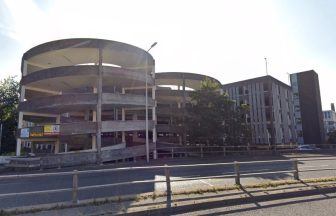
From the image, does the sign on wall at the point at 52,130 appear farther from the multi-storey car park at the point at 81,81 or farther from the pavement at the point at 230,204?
the pavement at the point at 230,204

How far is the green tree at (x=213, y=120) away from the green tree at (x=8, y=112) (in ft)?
96.6

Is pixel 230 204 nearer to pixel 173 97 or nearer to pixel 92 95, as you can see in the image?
pixel 92 95

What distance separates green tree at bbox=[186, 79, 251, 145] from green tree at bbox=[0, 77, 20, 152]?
1159 inches

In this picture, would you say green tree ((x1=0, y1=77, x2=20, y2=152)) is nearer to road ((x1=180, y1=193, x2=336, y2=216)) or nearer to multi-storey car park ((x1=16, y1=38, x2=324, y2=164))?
multi-storey car park ((x1=16, y1=38, x2=324, y2=164))

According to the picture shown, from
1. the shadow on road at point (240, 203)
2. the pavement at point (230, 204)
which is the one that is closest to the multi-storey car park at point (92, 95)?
the pavement at point (230, 204)

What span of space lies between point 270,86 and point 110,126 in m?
43.7

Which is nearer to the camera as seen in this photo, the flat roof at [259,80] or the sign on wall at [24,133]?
the sign on wall at [24,133]

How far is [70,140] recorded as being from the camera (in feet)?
103

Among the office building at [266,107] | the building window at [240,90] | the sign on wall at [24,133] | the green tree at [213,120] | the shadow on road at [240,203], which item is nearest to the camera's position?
the shadow on road at [240,203]

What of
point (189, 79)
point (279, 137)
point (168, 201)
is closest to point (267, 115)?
point (279, 137)

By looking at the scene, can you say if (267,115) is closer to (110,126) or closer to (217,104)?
(217,104)

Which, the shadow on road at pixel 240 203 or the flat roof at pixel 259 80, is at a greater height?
the flat roof at pixel 259 80

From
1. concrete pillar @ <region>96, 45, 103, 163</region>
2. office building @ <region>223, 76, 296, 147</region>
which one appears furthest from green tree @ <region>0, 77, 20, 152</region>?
office building @ <region>223, 76, 296, 147</region>

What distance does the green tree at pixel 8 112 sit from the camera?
143 feet
